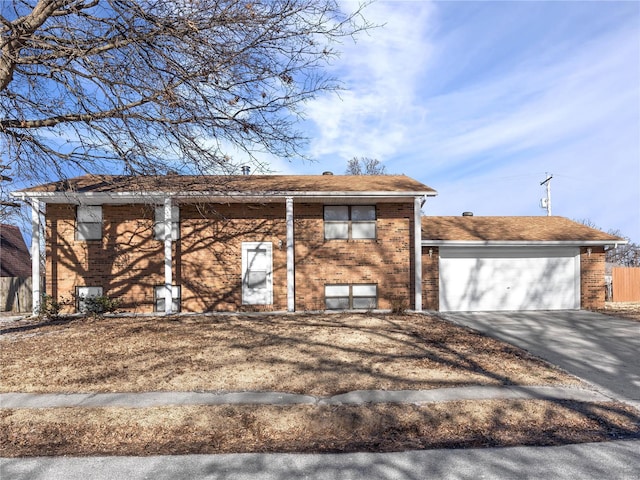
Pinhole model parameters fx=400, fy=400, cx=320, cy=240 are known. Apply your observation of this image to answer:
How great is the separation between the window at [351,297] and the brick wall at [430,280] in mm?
1795

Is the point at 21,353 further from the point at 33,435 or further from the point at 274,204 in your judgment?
the point at 274,204

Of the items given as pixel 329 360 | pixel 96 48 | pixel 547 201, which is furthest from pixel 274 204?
pixel 547 201

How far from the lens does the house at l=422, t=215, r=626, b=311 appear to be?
13586 millimetres

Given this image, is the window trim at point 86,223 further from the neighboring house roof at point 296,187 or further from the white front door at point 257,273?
the white front door at point 257,273

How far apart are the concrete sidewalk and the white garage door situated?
27.3 feet

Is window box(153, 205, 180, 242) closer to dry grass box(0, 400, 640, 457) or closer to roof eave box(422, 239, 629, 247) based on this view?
roof eave box(422, 239, 629, 247)

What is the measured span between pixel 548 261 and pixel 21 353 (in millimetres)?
15051

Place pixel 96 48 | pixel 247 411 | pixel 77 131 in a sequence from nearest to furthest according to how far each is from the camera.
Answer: pixel 247 411
pixel 96 48
pixel 77 131

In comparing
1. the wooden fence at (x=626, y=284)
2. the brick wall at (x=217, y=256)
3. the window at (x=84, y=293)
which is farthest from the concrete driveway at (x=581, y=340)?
the window at (x=84, y=293)

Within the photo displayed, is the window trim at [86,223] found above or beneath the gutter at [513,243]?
above

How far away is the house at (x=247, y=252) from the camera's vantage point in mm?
12664

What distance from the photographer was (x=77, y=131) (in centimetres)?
600

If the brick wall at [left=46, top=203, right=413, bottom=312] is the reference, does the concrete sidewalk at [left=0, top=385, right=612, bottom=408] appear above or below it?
below

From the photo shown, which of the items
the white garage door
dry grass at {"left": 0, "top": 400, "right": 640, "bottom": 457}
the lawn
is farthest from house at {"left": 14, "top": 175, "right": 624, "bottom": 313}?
dry grass at {"left": 0, "top": 400, "right": 640, "bottom": 457}
